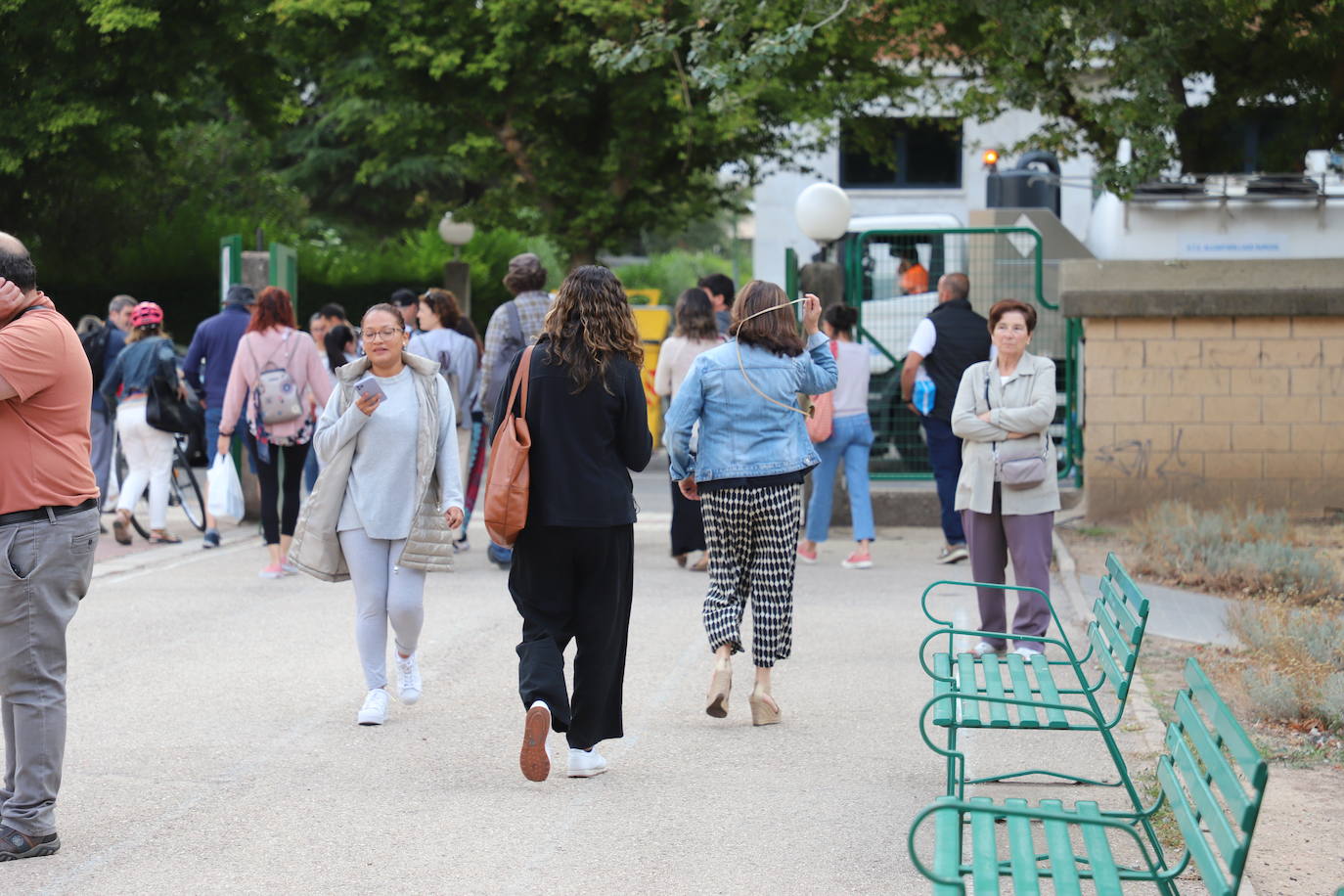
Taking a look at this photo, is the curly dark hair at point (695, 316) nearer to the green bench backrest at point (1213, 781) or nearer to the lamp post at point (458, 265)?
the green bench backrest at point (1213, 781)

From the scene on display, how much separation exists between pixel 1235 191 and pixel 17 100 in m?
14.8

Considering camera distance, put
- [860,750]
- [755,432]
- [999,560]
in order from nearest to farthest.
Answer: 1. [860,750]
2. [755,432]
3. [999,560]

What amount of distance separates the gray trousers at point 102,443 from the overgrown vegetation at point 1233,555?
26.7 feet

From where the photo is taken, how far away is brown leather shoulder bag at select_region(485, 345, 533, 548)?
5.95 m

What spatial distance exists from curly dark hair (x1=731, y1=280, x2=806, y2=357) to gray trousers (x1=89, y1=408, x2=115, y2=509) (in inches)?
316

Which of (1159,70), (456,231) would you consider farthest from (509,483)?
(456,231)

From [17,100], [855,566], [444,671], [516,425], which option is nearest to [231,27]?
[17,100]

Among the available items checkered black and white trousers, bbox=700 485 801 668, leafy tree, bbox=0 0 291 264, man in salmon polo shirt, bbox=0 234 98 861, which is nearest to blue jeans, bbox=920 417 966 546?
checkered black and white trousers, bbox=700 485 801 668

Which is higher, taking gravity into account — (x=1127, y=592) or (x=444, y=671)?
(x=1127, y=592)

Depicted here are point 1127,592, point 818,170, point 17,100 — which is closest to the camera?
point 1127,592

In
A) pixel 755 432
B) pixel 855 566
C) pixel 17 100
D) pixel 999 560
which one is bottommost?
pixel 855 566

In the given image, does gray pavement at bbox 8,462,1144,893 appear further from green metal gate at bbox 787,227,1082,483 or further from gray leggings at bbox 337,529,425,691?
green metal gate at bbox 787,227,1082,483

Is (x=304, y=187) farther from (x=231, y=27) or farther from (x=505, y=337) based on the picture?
(x=505, y=337)

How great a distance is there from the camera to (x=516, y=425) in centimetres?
604
